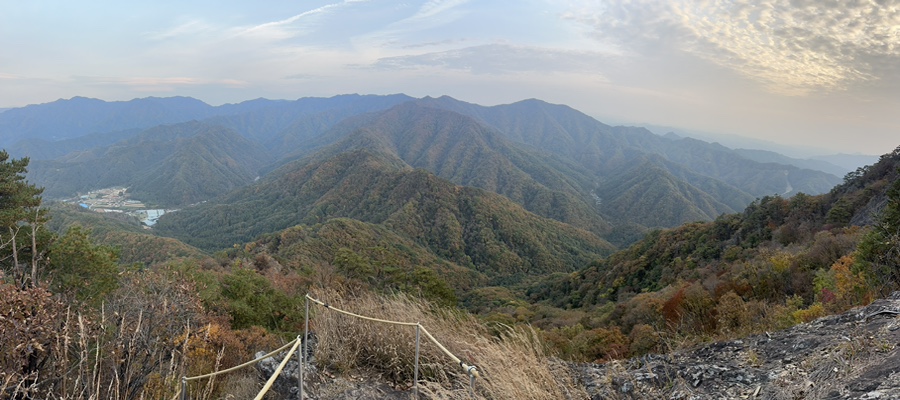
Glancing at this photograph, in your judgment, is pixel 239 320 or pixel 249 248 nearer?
pixel 239 320

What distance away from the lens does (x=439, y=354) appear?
482 centimetres

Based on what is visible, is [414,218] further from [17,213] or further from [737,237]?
[17,213]

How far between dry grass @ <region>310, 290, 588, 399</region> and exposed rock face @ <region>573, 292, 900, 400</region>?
3.01 ft

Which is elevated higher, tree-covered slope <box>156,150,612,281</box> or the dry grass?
the dry grass

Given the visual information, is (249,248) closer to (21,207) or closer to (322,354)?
(21,207)

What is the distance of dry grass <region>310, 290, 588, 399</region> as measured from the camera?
3.72 metres

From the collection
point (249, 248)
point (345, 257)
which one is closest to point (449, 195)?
point (249, 248)

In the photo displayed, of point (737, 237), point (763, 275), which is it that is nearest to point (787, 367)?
point (763, 275)

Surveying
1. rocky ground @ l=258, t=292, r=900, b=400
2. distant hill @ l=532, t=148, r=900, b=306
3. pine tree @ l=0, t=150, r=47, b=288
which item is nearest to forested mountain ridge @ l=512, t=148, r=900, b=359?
distant hill @ l=532, t=148, r=900, b=306

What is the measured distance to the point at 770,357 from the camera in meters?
4.86

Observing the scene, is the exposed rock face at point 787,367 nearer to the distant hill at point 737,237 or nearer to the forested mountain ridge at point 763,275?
Result: the forested mountain ridge at point 763,275

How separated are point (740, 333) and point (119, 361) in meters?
8.47

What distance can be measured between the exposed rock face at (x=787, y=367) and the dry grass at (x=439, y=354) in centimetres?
92

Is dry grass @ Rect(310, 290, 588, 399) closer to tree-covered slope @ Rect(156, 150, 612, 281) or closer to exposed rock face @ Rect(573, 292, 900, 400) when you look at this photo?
exposed rock face @ Rect(573, 292, 900, 400)
